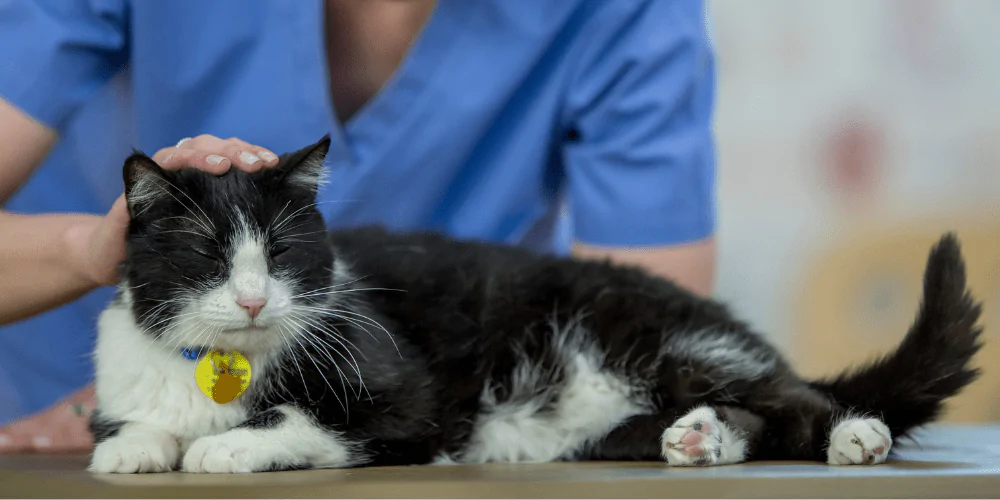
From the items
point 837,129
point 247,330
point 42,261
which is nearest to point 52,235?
point 42,261

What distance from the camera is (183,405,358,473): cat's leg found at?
958 millimetres

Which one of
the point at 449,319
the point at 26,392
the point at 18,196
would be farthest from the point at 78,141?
the point at 449,319

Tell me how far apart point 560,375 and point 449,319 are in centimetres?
17

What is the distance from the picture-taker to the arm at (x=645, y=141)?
161cm

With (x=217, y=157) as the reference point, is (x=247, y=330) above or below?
below

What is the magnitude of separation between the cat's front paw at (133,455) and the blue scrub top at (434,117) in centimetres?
62

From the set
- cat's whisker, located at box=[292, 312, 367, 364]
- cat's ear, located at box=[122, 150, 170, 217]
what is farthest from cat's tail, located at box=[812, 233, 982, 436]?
cat's ear, located at box=[122, 150, 170, 217]

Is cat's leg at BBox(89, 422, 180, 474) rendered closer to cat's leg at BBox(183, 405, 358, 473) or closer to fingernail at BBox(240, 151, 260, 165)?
cat's leg at BBox(183, 405, 358, 473)

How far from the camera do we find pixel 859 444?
102 centimetres

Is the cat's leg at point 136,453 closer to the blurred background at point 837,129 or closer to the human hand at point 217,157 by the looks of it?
the human hand at point 217,157

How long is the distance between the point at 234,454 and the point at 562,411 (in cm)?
47

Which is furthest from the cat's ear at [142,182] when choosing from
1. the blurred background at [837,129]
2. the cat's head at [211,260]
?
the blurred background at [837,129]

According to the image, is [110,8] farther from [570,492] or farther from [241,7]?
[570,492]

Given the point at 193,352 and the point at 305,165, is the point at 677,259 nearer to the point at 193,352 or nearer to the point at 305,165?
the point at 305,165
